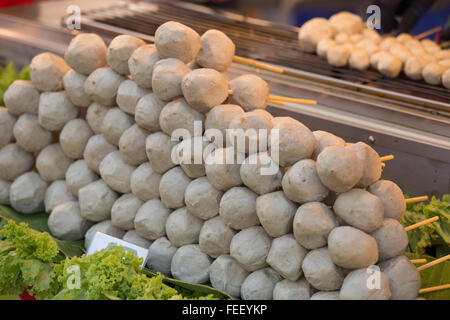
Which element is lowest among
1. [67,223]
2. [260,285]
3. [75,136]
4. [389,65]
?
[67,223]

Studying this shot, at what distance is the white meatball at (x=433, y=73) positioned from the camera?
324 cm

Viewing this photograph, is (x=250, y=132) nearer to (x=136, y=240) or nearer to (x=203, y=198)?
(x=203, y=198)

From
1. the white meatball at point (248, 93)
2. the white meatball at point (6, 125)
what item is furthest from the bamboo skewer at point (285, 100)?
the white meatball at point (6, 125)

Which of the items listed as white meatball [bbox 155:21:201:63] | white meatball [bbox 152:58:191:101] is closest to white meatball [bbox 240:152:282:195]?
white meatball [bbox 152:58:191:101]

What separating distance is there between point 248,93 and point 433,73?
143cm

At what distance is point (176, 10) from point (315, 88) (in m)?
1.88

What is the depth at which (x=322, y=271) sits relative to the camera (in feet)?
6.54

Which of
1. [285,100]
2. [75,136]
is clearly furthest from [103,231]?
[285,100]

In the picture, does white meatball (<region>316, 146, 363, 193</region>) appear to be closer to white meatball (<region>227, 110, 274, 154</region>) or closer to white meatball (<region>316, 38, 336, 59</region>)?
white meatball (<region>227, 110, 274, 154</region>)

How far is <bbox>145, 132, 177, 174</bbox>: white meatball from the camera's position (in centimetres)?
246

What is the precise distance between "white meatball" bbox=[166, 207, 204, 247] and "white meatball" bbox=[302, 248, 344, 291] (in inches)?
23.1

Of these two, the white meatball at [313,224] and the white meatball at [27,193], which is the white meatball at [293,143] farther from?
the white meatball at [27,193]
